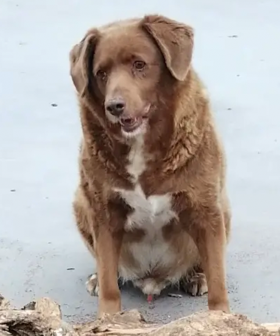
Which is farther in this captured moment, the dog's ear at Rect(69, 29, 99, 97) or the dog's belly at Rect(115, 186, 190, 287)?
the dog's belly at Rect(115, 186, 190, 287)

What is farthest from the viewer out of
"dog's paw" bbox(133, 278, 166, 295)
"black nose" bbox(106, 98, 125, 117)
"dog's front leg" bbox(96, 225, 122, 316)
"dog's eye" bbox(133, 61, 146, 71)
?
"dog's paw" bbox(133, 278, 166, 295)

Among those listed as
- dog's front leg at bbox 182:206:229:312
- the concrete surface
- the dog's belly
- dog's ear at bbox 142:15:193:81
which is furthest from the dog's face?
the concrete surface

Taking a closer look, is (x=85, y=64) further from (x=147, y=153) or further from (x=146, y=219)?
(x=146, y=219)

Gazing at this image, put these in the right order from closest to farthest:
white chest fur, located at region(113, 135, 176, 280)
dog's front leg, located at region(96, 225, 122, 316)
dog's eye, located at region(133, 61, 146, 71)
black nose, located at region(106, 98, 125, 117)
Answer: black nose, located at region(106, 98, 125, 117) < dog's eye, located at region(133, 61, 146, 71) < white chest fur, located at region(113, 135, 176, 280) < dog's front leg, located at region(96, 225, 122, 316)

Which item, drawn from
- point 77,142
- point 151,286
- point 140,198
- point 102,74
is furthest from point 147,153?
point 77,142

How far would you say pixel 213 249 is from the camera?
11.6ft

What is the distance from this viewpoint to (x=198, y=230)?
11.6 ft

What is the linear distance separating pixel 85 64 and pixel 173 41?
311 millimetres

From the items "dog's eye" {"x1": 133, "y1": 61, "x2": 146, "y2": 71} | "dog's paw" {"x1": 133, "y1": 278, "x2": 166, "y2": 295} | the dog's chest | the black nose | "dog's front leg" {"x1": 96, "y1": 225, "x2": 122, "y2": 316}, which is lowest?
"dog's paw" {"x1": 133, "y1": 278, "x2": 166, "y2": 295}

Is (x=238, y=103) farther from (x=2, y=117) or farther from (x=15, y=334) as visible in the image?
(x=15, y=334)

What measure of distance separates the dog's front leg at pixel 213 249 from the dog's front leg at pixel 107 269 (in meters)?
0.29

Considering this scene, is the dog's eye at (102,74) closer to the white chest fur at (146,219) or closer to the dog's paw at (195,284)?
the white chest fur at (146,219)

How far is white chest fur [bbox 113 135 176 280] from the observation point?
3.43 metres

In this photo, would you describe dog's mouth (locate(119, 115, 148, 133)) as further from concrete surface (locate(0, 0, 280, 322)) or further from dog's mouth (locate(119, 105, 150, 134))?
concrete surface (locate(0, 0, 280, 322))
